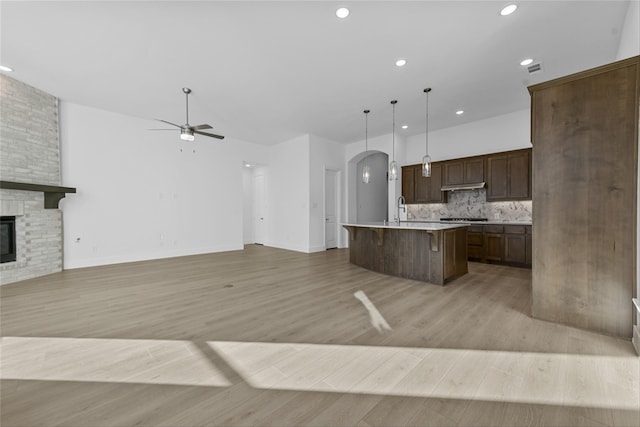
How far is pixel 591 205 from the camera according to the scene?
2465mm

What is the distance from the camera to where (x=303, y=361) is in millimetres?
2010

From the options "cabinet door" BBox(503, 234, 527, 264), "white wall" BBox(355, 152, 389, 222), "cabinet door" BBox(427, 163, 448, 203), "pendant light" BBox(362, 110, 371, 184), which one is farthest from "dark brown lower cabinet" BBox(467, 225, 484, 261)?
"white wall" BBox(355, 152, 389, 222)

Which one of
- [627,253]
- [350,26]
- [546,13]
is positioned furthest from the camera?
[350,26]

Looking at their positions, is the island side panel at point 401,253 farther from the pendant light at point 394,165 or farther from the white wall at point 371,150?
the white wall at point 371,150

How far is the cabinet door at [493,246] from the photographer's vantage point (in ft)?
17.6

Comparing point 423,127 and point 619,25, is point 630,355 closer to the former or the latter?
point 619,25

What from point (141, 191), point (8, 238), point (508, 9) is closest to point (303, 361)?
point (508, 9)

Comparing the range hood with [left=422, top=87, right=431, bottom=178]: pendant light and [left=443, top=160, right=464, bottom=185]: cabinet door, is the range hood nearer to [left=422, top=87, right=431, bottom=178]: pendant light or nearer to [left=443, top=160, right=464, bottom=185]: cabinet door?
[left=443, top=160, right=464, bottom=185]: cabinet door

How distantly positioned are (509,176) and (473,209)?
109 cm

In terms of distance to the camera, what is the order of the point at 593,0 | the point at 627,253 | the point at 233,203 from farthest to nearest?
1. the point at 233,203
2. the point at 593,0
3. the point at 627,253

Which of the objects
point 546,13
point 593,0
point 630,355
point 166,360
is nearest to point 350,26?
point 546,13

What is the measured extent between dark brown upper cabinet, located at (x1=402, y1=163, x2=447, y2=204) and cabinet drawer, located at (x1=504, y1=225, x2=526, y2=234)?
62.1 inches

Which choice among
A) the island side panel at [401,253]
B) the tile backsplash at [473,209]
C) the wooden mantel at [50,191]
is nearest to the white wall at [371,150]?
the tile backsplash at [473,209]

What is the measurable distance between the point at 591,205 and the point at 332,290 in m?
2.99
